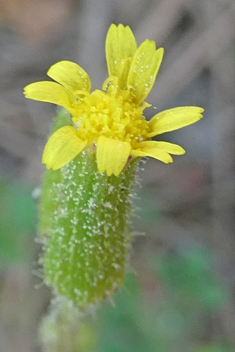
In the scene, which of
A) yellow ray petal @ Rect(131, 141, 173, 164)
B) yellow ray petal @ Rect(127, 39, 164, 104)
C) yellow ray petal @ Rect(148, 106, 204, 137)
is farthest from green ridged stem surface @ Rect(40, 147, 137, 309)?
yellow ray petal @ Rect(127, 39, 164, 104)

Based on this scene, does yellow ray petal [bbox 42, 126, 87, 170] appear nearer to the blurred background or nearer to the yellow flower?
the yellow flower

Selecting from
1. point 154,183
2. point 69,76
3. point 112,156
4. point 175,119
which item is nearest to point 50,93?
point 69,76

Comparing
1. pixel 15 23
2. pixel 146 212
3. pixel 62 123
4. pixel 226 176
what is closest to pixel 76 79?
pixel 62 123

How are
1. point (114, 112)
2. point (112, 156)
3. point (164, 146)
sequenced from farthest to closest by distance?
1. point (114, 112)
2. point (164, 146)
3. point (112, 156)

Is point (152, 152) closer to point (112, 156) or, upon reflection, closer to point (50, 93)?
point (112, 156)

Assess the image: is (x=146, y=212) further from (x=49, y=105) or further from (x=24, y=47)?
(x=24, y=47)

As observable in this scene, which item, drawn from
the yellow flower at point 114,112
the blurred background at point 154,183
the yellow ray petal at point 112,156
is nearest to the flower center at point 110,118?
the yellow flower at point 114,112

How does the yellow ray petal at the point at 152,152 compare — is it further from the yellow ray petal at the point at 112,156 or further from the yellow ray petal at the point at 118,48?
the yellow ray petal at the point at 118,48
